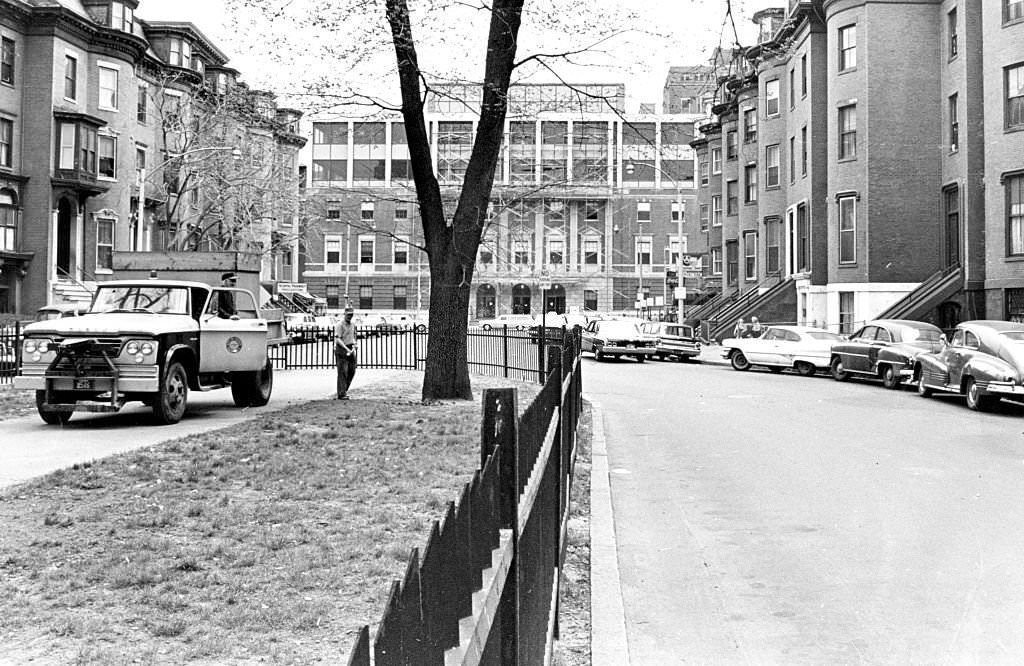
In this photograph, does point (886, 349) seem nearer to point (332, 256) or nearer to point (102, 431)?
point (102, 431)

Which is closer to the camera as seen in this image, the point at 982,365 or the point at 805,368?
the point at 982,365

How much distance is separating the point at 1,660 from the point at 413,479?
504 cm

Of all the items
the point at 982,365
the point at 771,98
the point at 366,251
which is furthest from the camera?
the point at 366,251

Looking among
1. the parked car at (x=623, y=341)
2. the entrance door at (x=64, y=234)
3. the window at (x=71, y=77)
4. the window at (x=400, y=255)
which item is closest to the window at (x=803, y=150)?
the parked car at (x=623, y=341)

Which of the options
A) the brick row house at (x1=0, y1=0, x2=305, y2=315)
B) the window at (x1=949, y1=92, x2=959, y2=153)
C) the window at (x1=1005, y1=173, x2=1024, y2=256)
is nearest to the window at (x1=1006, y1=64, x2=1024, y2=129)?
the window at (x1=1005, y1=173, x2=1024, y2=256)

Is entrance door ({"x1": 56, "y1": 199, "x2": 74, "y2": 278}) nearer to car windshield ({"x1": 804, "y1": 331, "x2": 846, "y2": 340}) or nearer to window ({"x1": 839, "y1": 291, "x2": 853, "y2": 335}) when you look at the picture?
car windshield ({"x1": 804, "y1": 331, "x2": 846, "y2": 340})

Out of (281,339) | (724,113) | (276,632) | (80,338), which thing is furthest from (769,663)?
(724,113)

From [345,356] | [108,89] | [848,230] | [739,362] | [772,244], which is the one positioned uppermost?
[108,89]

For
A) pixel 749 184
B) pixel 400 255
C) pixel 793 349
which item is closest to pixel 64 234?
pixel 793 349

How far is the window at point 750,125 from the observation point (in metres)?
51.2

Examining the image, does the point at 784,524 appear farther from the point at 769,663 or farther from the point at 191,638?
the point at 191,638

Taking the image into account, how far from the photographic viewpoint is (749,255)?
52.7 meters

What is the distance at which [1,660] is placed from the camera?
4570 millimetres

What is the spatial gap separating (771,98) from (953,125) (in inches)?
577
